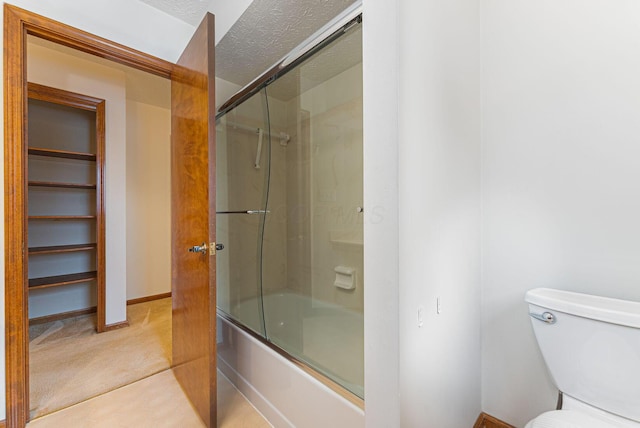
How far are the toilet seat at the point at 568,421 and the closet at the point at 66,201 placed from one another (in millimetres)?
3252

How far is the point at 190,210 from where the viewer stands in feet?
5.21

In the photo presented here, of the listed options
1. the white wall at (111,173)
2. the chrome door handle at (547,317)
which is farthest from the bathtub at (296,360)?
the white wall at (111,173)

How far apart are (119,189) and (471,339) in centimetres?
321

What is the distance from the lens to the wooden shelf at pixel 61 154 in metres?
2.47

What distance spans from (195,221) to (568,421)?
5.90ft

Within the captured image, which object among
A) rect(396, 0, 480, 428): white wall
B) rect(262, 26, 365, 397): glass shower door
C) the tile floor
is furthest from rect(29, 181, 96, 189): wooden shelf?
rect(396, 0, 480, 428): white wall

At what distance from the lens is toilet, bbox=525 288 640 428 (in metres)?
0.92

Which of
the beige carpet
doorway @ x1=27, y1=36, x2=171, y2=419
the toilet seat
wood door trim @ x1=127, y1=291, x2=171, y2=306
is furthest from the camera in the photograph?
wood door trim @ x1=127, y1=291, x2=171, y2=306

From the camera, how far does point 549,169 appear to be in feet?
3.96

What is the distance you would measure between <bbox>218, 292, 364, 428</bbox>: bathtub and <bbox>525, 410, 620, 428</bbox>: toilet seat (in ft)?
2.07

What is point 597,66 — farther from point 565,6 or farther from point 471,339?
point 471,339

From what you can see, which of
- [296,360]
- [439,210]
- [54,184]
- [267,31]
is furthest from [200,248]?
[54,184]

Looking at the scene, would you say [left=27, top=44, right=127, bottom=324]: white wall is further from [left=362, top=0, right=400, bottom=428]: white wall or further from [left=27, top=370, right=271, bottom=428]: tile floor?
[left=362, top=0, right=400, bottom=428]: white wall

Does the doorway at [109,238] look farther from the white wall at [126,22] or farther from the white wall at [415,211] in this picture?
the white wall at [415,211]
